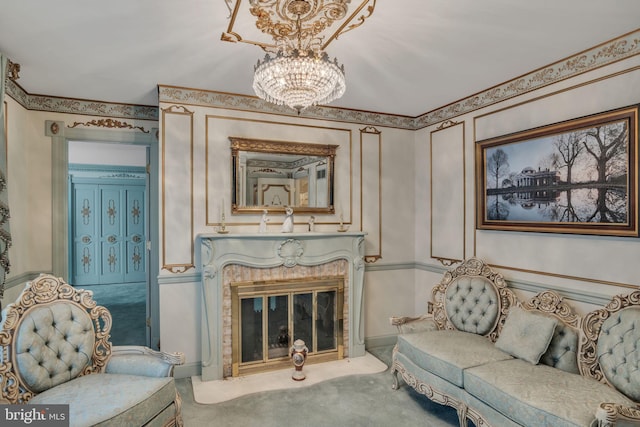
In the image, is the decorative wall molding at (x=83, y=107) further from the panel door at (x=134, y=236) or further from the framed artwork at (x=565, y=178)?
the panel door at (x=134, y=236)

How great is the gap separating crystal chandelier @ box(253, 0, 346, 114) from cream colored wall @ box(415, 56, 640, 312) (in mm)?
1935

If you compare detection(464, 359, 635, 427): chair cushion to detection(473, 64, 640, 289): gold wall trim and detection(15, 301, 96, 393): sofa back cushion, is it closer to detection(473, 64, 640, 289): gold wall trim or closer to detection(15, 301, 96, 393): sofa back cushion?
detection(473, 64, 640, 289): gold wall trim

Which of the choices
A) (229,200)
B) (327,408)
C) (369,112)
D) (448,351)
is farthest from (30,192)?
(448,351)

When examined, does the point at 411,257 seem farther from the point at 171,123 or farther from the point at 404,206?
the point at 171,123

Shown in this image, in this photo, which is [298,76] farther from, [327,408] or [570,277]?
[570,277]

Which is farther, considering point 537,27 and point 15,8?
point 537,27

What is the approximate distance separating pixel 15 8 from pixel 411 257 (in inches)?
158

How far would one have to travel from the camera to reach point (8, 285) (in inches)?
116

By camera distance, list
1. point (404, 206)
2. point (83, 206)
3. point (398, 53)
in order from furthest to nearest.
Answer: point (83, 206) → point (404, 206) → point (398, 53)

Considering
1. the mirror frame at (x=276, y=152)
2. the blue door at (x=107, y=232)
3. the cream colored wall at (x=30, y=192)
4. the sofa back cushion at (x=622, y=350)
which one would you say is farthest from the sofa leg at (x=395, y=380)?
the blue door at (x=107, y=232)

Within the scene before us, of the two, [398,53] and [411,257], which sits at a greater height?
[398,53]

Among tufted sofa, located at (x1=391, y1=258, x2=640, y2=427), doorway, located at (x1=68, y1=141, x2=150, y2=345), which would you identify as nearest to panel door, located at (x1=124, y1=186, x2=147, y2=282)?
doorway, located at (x1=68, y1=141, x2=150, y2=345)

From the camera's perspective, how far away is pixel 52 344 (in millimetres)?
2160

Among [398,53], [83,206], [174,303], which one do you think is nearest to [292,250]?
[174,303]
